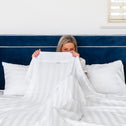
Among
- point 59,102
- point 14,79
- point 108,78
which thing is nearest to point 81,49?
A: point 108,78

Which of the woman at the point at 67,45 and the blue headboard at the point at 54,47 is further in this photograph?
the blue headboard at the point at 54,47

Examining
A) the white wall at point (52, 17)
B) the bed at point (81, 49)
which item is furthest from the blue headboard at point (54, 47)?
the white wall at point (52, 17)

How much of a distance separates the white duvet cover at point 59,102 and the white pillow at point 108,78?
0.55ft

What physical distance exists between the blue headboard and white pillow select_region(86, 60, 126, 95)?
0.20 m

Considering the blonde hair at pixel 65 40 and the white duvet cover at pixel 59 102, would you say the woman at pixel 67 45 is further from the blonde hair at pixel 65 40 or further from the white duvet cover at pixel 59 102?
the white duvet cover at pixel 59 102

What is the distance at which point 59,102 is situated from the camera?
1.54 meters

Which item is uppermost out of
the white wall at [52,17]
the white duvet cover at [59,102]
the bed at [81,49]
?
the white wall at [52,17]

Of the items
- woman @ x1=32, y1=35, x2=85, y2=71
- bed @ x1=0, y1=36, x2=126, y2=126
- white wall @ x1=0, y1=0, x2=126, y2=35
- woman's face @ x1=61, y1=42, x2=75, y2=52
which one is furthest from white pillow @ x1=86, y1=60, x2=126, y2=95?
white wall @ x1=0, y1=0, x2=126, y2=35

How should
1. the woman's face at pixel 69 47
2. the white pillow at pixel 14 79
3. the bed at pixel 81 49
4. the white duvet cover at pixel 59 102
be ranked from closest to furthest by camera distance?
1. the white duvet cover at pixel 59 102
2. the white pillow at pixel 14 79
3. the woman's face at pixel 69 47
4. the bed at pixel 81 49

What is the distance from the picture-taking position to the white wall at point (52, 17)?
2449 mm

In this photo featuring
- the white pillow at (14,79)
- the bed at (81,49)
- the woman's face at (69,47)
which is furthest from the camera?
the bed at (81,49)

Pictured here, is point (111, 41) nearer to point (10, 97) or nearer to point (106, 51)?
point (106, 51)

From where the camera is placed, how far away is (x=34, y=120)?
53.4 inches

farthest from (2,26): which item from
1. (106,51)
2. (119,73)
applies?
(119,73)
